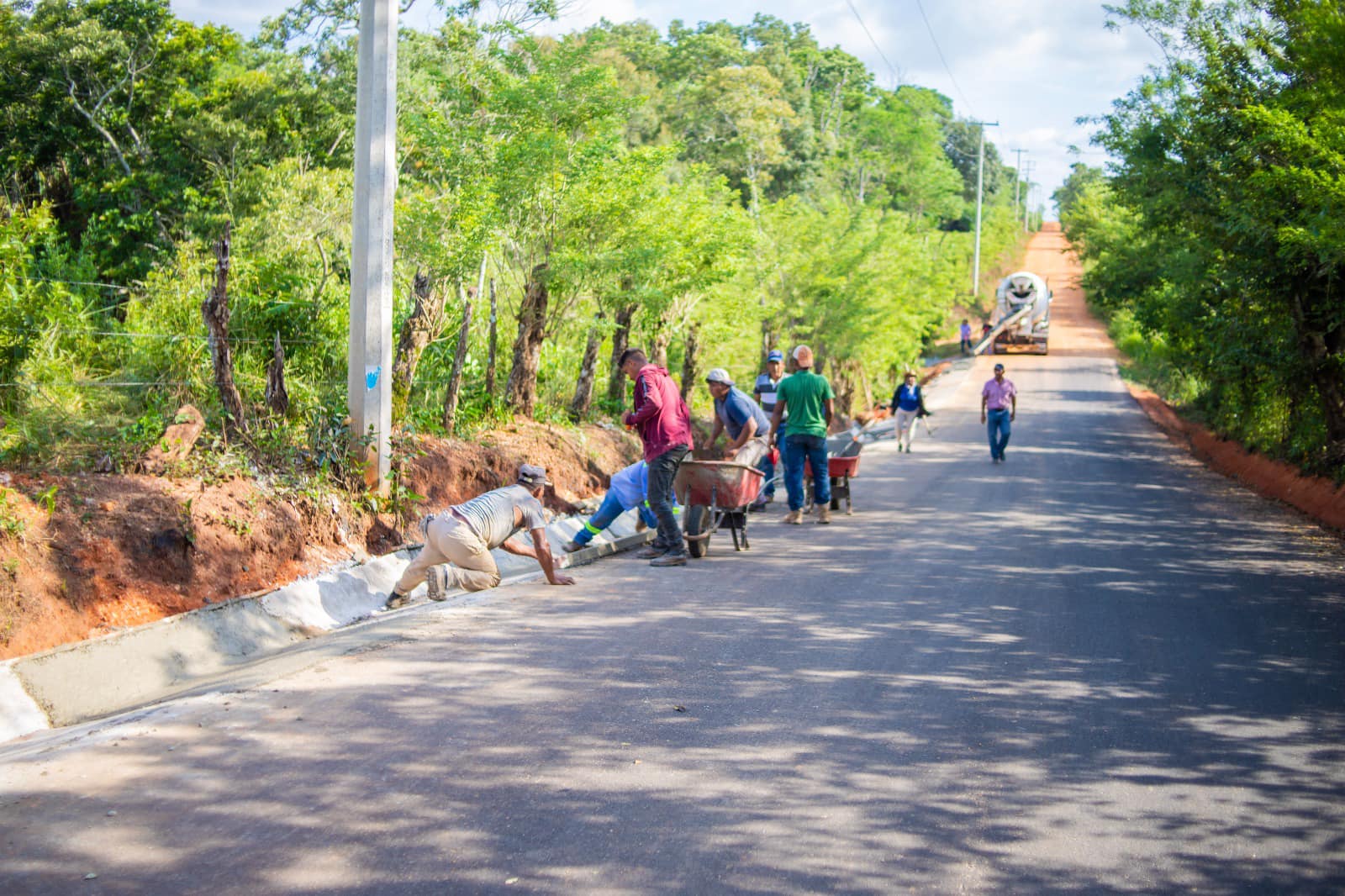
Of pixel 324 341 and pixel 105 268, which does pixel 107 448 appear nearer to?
pixel 324 341

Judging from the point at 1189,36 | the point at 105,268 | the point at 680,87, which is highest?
the point at 680,87

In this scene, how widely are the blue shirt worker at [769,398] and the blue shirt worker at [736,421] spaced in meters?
1.24

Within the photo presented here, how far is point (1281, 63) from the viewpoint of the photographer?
646 inches

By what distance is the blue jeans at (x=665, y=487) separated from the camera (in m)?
10.7

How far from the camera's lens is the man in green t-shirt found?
42.1 ft

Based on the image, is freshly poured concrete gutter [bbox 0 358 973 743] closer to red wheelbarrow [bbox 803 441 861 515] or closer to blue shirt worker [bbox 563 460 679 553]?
blue shirt worker [bbox 563 460 679 553]

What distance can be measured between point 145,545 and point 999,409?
15204 millimetres

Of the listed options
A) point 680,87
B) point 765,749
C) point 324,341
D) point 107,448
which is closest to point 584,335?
point 324,341

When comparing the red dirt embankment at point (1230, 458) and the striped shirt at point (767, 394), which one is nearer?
the red dirt embankment at point (1230, 458)

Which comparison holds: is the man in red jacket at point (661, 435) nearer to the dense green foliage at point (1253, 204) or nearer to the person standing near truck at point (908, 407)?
the dense green foliage at point (1253, 204)

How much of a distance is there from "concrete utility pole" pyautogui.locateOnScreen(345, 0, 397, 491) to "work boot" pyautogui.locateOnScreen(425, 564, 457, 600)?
1.93m

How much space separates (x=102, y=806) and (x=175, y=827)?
1.33 ft

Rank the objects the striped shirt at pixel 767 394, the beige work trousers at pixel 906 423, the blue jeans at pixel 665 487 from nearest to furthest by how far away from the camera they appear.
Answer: the blue jeans at pixel 665 487 < the striped shirt at pixel 767 394 < the beige work trousers at pixel 906 423

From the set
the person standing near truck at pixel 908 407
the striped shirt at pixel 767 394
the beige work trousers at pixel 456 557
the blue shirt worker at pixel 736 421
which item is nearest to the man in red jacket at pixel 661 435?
the blue shirt worker at pixel 736 421
